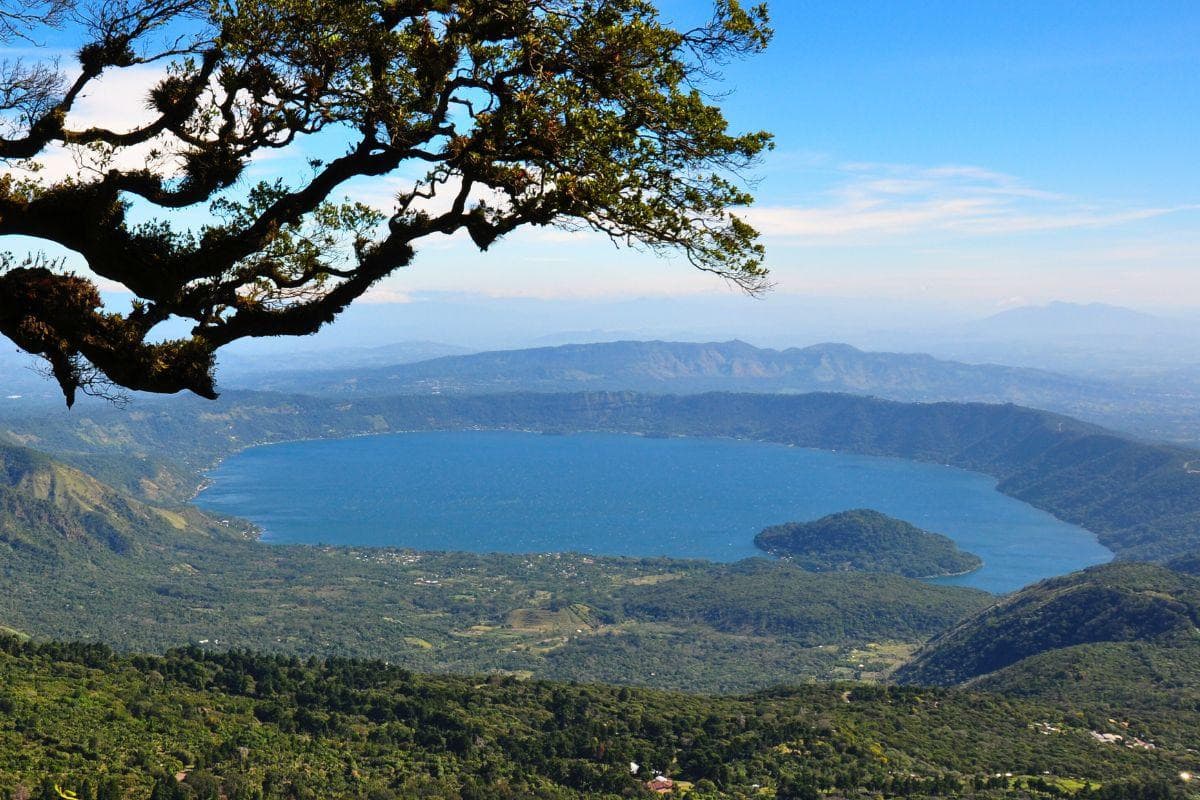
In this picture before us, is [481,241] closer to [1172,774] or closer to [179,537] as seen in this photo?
[1172,774]

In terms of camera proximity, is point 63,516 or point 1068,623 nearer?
point 1068,623

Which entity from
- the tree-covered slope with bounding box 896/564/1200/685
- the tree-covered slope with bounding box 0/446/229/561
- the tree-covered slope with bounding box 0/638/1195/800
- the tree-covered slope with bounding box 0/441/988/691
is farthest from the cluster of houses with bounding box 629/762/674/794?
the tree-covered slope with bounding box 0/446/229/561

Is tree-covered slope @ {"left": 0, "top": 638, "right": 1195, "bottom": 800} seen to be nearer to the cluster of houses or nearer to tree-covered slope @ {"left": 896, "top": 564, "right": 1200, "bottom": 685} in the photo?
the cluster of houses

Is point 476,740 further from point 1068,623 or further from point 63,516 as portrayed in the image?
point 63,516

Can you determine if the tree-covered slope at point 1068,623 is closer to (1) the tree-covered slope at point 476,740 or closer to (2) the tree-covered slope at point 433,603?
(2) the tree-covered slope at point 433,603

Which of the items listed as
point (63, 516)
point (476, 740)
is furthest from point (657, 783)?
point (63, 516)

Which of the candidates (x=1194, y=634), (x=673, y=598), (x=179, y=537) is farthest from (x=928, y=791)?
(x=179, y=537)

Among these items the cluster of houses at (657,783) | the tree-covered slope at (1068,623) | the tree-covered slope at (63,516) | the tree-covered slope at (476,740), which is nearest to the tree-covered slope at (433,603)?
the tree-covered slope at (63,516)
